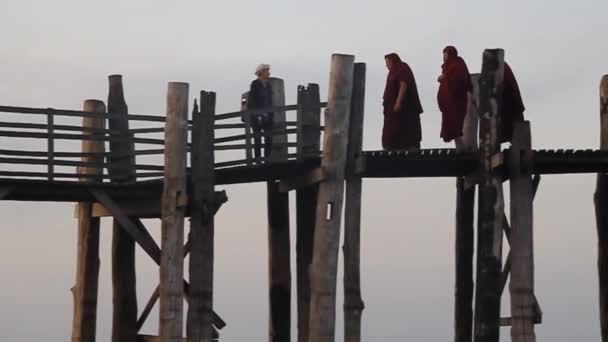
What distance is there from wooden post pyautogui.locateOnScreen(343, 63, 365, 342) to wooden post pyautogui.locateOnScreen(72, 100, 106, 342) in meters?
3.07

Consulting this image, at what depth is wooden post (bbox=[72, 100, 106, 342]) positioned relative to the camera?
953 inches

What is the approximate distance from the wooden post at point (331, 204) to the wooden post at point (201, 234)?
107 cm

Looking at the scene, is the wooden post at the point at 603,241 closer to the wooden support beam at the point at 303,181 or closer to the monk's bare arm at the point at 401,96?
Result: the monk's bare arm at the point at 401,96

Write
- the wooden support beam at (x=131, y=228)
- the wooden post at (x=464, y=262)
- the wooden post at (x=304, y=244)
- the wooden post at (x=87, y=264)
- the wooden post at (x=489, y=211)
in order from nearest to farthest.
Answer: the wooden post at (x=489, y=211) < the wooden support beam at (x=131, y=228) < the wooden post at (x=87, y=264) < the wooden post at (x=304, y=244) < the wooden post at (x=464, y=262)

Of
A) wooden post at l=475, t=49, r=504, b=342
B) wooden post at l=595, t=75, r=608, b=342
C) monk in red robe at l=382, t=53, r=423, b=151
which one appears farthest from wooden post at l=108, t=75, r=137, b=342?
wooden post at l=595, t=75, r=608, b=342

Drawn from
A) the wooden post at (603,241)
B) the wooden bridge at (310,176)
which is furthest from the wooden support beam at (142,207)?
the wooden post at (603,241)

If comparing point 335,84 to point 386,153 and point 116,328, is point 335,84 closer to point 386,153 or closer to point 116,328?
point 386,153

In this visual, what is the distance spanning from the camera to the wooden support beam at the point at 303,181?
2270 centimetres

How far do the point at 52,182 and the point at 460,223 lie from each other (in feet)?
16.4

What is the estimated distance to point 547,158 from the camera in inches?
886

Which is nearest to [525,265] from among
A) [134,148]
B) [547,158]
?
[547,158]

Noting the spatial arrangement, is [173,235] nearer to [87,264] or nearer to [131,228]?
[131,228]

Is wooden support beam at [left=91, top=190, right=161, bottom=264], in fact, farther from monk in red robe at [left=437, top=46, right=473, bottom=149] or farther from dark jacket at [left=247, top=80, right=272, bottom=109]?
monk in red robe at [left=437, top=46, right=473, bottom=149]

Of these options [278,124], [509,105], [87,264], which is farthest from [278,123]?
[87,264]
